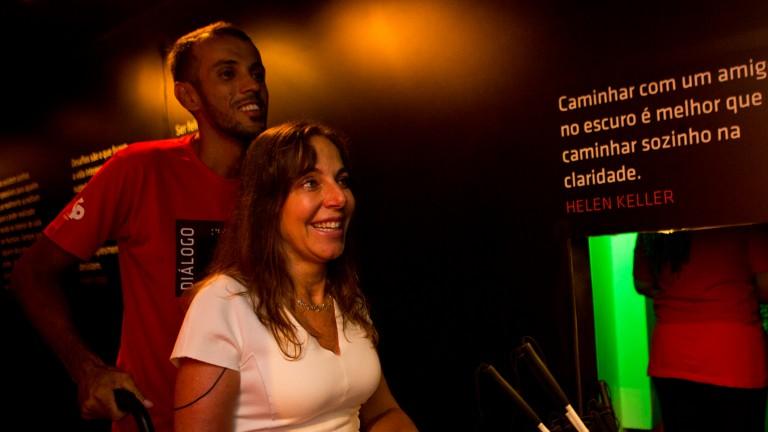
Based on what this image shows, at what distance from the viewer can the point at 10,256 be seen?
462 cm

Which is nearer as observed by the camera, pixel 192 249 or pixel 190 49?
pixel 192 249

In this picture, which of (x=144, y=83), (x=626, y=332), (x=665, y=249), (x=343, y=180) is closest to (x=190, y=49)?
(x=343, y=180)

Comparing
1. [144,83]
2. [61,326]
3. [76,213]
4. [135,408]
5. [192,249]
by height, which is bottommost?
[135,408]

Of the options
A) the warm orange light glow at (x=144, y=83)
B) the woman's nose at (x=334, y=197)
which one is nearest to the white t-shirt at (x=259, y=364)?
the woman's nose at (x=334, y=197)

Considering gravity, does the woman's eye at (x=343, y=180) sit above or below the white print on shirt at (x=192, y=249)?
above

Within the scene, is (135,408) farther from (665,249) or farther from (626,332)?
(626,332)

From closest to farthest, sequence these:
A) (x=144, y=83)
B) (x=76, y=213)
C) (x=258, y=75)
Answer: (x=76, y=213), (x=258, y=75), (x=144, y=83)

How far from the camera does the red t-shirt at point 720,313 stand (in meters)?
2.59

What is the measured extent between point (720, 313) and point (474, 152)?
965mm

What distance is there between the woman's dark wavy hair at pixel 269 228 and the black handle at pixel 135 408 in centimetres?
30

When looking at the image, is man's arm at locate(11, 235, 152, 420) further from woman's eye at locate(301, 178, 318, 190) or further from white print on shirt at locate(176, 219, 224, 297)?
woman's eye at locate(301, 178, 318, 190)

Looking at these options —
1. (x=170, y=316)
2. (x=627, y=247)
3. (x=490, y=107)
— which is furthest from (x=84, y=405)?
(x=627, y=247)

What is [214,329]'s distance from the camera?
162 centimetres

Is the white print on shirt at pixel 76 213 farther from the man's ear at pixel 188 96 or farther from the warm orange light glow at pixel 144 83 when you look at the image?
the warm orange light glow at pixel 144 83
